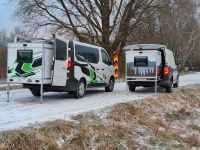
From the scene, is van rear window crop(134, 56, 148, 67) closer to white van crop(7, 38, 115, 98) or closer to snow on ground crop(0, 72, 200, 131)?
white van crop(7, 38, 115, 98)

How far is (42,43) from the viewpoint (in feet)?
48.8

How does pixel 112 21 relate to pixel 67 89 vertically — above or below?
above

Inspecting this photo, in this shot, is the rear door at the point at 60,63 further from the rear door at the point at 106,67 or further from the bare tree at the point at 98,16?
the bare tree at the point at 98,16

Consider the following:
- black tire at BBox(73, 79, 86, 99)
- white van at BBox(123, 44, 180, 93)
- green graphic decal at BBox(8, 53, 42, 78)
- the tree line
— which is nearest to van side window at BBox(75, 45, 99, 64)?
black tire at BBox(73, 79, 86, 99)

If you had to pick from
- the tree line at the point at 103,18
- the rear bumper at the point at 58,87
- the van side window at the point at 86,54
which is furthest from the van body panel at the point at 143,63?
the tree line at the point at 103,18

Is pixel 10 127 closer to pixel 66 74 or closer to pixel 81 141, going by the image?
pixel 81 141

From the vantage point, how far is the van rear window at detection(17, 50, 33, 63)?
14906 mm

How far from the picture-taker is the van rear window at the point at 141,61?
1942cm

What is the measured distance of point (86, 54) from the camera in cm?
1777

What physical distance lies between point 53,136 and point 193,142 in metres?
4.09

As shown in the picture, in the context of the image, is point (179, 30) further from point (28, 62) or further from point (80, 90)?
point (28, 62)

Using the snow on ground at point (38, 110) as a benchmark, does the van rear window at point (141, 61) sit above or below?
above

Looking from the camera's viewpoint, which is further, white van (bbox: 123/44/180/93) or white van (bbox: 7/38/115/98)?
white van (bbox: 123/44/180/93)

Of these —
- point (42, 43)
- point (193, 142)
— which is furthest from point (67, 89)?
point (193, 142)
